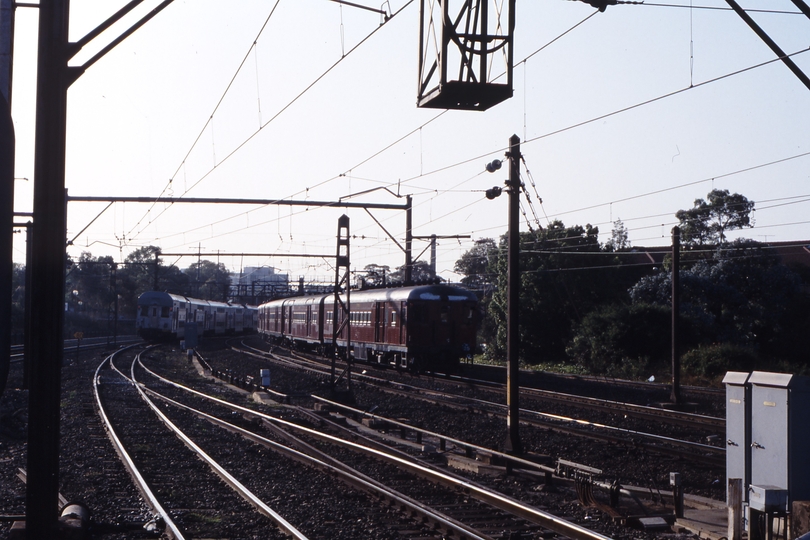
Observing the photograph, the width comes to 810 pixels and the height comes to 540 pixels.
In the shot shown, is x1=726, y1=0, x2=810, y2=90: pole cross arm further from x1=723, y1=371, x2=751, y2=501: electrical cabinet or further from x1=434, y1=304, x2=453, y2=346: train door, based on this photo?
x1=434, y1=304, x2=453, y2=346: train door

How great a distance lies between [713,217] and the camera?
4847 cm

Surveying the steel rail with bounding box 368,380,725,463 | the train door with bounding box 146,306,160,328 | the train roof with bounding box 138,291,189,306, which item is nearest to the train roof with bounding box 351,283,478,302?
the steel rail with bounding box 368,380,725,463

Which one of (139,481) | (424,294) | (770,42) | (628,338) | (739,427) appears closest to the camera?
(770,42)

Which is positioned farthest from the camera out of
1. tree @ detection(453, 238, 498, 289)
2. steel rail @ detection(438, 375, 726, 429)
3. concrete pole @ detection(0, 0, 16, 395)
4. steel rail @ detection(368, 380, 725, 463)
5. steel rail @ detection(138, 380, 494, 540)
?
tree @ detection(453, 238, 498, 289)

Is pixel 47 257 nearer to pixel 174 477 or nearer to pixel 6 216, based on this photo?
pixel 6 216

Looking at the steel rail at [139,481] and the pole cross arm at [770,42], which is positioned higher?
the pole cross arm at [770,42]

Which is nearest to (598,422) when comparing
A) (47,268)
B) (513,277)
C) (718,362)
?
(513,277)

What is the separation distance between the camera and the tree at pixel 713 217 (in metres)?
46.8

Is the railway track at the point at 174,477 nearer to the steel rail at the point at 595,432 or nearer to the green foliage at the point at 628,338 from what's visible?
the steel rail at the point at 595,432

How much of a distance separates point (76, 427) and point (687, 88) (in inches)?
509

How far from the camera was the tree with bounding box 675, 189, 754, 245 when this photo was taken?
46844 mm

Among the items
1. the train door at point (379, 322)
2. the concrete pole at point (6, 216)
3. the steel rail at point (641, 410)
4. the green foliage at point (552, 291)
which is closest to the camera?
the concrete pole at point (6, 216)

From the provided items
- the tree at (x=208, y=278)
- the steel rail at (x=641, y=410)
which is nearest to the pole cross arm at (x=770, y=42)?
the steel rail at (x=641, y=410)

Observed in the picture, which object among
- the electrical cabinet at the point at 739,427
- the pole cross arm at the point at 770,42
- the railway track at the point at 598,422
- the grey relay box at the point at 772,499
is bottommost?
the railway track at the point at 598,422
